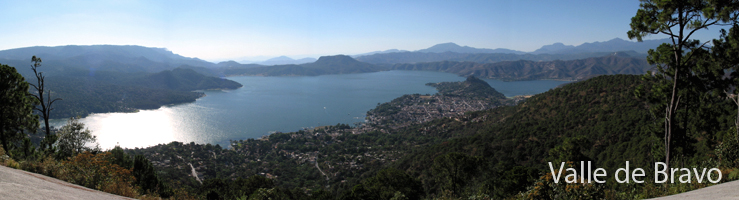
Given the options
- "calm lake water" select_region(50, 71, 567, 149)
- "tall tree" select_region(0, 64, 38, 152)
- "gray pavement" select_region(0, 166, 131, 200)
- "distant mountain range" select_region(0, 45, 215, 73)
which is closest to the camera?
"gray pavement" select_region(0, 166, 131, 200)

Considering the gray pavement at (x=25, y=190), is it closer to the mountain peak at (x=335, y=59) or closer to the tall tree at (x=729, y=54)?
the tall tree at (x=729, y=54)

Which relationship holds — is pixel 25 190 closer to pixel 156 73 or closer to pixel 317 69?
pixel 156 73

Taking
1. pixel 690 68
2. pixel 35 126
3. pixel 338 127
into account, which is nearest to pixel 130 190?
pixel 35 126

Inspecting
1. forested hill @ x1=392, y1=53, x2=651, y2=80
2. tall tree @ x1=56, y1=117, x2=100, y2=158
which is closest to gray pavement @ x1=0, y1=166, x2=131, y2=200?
tall tree @ x1=56, y1=117, x2=100, y2=158

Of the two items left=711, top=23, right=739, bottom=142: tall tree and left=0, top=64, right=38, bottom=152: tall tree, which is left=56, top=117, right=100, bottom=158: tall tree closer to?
left=0, top=64, right=38, bottom=152: tall tree

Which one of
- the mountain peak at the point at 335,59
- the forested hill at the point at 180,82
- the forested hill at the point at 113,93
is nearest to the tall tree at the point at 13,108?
the forested hill at the point at 113,93

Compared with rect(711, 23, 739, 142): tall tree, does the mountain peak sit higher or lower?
higher

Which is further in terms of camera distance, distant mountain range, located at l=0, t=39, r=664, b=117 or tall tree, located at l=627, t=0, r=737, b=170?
distant mountain range, located at l=0, t=39, r=664, b=117
